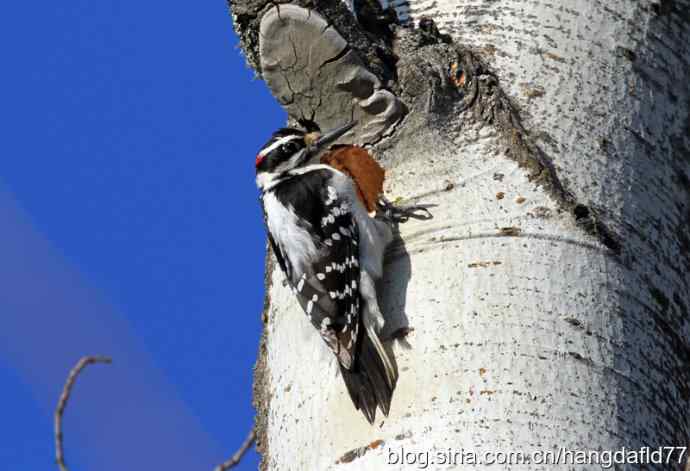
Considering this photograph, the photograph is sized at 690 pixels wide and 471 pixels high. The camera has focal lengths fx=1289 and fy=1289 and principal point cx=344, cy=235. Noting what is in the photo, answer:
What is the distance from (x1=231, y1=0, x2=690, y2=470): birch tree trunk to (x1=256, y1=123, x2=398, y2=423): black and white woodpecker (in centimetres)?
5

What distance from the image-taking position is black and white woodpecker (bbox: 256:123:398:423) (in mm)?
2875

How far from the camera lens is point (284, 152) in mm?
3990

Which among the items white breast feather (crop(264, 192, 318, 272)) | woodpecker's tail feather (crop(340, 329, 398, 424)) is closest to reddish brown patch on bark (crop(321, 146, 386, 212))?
white breast feather (crop(264, 192, 318, 272))

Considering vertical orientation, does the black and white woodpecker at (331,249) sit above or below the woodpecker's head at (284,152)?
below

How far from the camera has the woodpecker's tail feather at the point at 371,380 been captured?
107 inches

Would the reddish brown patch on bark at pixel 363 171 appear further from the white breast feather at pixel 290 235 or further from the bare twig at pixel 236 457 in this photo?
the bare twig at pixel 236 457

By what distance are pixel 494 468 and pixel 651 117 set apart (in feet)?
3.99

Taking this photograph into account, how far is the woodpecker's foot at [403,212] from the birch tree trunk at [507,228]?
0.10 ft

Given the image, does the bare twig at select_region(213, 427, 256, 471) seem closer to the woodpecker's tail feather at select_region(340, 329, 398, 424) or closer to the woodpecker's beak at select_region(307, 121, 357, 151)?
the woodpecker's tail feather at select_region(340, 329, 398, 424)

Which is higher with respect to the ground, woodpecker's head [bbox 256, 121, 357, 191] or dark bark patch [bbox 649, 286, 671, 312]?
woodpecker's head [bbox 256, 121, 357, 191]

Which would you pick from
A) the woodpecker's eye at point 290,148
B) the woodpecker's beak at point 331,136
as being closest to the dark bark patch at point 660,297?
the woodpecker's beak at point 331,136

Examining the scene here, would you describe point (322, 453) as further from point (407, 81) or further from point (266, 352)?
point (407, 81)

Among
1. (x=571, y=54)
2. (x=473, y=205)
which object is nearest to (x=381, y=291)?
(x=473, y=205)

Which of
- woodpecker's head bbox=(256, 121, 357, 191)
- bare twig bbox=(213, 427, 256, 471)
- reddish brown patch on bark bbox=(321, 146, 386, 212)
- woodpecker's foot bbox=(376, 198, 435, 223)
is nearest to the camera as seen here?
bare twig bbox=(213, 427, 256, 471)
